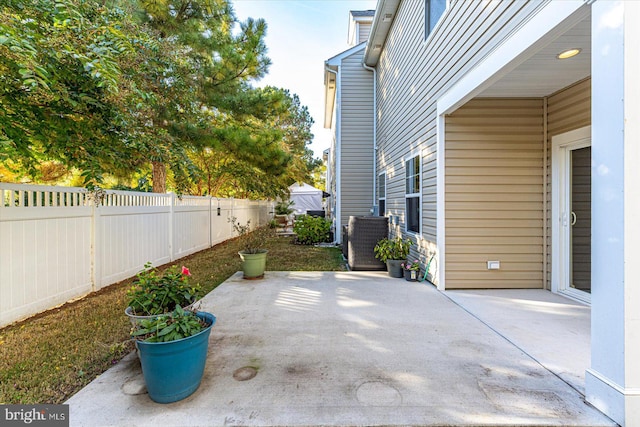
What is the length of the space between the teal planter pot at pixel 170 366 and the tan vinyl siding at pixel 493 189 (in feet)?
11.4

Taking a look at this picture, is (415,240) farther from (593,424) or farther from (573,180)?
(593,424)

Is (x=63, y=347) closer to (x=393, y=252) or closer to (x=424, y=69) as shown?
(x=393, y=252)

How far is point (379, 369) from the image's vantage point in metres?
2.15

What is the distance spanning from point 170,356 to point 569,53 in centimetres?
429

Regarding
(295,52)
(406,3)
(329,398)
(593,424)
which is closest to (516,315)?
(593,424)

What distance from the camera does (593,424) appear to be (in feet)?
5.26

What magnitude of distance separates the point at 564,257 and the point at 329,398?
12.8 ft

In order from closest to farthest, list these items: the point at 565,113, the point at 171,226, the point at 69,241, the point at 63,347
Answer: the point at 63,347 → the point at 69,241 → the point at 565,113 → the point at 171,226

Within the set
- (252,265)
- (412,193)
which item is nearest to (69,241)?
(252,265)

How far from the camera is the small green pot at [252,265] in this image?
4.78 m

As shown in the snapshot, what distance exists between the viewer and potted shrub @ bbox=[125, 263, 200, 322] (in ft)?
7.32

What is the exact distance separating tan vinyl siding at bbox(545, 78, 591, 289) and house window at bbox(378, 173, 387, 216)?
3.61 metres

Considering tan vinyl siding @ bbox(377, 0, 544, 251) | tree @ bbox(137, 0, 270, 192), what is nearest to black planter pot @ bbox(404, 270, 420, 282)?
tan vinyl siding @ bbox(377, 0, 544, 251)

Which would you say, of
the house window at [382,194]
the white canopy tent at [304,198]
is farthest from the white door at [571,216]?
the white canopy tent at [304,198]
